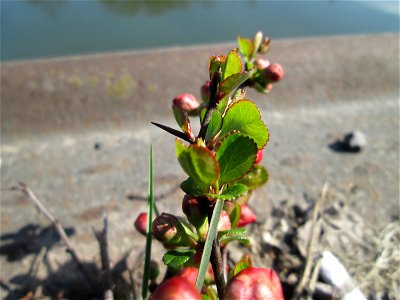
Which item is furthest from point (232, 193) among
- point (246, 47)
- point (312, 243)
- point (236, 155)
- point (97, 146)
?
point (97, 146)

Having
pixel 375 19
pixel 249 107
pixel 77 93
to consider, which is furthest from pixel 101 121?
pixel 375 19

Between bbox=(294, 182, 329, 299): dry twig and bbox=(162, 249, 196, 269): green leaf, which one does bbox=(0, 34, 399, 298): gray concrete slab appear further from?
bbox=(162, 249, 196, 269): green leaf

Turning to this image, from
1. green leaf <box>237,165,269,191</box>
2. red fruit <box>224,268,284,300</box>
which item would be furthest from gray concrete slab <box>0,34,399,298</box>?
red fruit <box>224,268,284,300</box>

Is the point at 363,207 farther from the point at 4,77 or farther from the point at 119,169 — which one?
the point at 4,77

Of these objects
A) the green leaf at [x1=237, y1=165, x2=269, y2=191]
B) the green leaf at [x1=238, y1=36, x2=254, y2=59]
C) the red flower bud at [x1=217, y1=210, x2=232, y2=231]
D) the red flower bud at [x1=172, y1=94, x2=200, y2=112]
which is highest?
the green leaf at [x1=238, y1=36, x2=254, y2=59]

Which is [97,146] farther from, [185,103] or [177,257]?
[177,257]

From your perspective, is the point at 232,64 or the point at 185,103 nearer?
the point at 232,64
